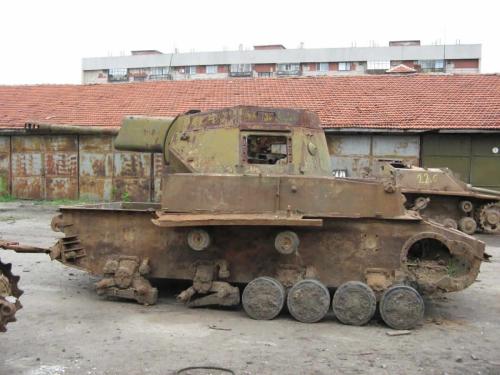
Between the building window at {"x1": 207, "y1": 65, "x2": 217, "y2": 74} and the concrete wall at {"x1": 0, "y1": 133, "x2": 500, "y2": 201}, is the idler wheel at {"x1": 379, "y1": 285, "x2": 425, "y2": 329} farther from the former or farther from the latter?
the building window at {"x1": 207, "y1": 65, "x2": 217, "y2": 74}

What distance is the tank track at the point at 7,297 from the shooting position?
4.98 metres

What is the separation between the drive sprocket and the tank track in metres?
13.0

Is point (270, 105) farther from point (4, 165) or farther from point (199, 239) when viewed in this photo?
point (199, 239)

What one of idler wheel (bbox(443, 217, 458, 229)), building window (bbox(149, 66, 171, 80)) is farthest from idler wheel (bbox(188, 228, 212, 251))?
building window (bbox(149, 66, 171, 80))

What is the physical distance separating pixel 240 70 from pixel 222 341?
54.6m

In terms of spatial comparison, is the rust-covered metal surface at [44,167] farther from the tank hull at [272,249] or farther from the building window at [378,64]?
the building window at [378,64]

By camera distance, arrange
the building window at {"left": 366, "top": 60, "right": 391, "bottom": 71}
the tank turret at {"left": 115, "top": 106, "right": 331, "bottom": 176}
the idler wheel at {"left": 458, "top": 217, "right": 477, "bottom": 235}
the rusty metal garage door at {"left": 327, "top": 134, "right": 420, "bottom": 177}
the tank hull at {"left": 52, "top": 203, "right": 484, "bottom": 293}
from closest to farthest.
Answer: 1. the tank hull at {"left": 52, "top": 203, "right": 484, "bottom": 293}
2. the tank turret at {"left": 115, "top": 106, "right": 331, "bottom": 176}
3. the idler wheel at {"left": 458, "top": 217, "right": 477, "bottom": 235}
4. the rusty metal garage door at {"left": 327, "top": 134, "right": 420, "bottom": 177}
5. the building window at {"left": 366, "top": 60, "right": 391, "bottom": 71}

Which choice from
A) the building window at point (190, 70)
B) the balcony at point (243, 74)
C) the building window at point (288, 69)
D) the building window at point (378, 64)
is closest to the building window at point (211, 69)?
the building window at point (190, 70)

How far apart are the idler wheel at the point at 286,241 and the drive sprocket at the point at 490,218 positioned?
10214mm

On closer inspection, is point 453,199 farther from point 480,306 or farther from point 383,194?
point 383,194

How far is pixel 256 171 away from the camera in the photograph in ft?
25.6

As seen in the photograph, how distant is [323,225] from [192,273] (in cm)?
184

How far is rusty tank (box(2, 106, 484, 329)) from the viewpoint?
7078 mm

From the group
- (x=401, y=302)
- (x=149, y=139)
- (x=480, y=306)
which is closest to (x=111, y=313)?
(x=149, y=139)
